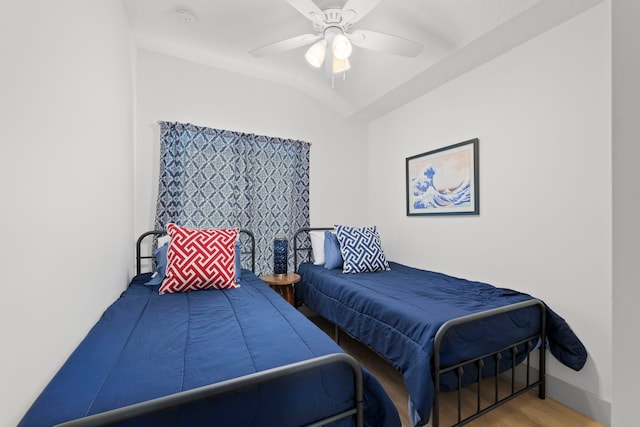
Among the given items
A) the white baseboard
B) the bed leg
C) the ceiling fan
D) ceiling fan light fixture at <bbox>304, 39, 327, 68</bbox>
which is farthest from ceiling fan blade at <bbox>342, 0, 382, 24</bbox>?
the white baseboard

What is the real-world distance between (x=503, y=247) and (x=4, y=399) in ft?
8.41

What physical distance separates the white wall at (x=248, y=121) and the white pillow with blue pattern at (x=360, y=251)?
1.98 feet

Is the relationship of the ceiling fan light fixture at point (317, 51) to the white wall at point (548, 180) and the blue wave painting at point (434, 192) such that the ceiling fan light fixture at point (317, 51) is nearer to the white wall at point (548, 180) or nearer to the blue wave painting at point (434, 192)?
the white wall at point (548, 180)

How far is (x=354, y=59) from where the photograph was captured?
263cm

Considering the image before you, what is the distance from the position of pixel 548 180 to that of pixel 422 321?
4.23 ft

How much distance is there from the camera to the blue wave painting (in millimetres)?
2414

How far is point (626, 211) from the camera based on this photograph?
0.40m

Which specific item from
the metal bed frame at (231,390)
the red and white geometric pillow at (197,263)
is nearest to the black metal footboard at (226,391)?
the metal bed frame at (231,390)

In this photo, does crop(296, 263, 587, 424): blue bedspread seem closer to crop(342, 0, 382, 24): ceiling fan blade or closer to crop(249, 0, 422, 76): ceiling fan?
crop(249, 0, 422, 76): ceiling fan

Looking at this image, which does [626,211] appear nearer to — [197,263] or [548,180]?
[548,180]

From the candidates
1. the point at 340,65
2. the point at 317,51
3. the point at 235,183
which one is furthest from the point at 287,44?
the point at 235,183

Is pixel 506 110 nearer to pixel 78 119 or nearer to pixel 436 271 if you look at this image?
pixel 436 271

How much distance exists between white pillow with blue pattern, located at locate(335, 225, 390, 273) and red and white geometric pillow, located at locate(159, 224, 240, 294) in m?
1.05

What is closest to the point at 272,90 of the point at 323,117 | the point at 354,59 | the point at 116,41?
the point at 323,117
